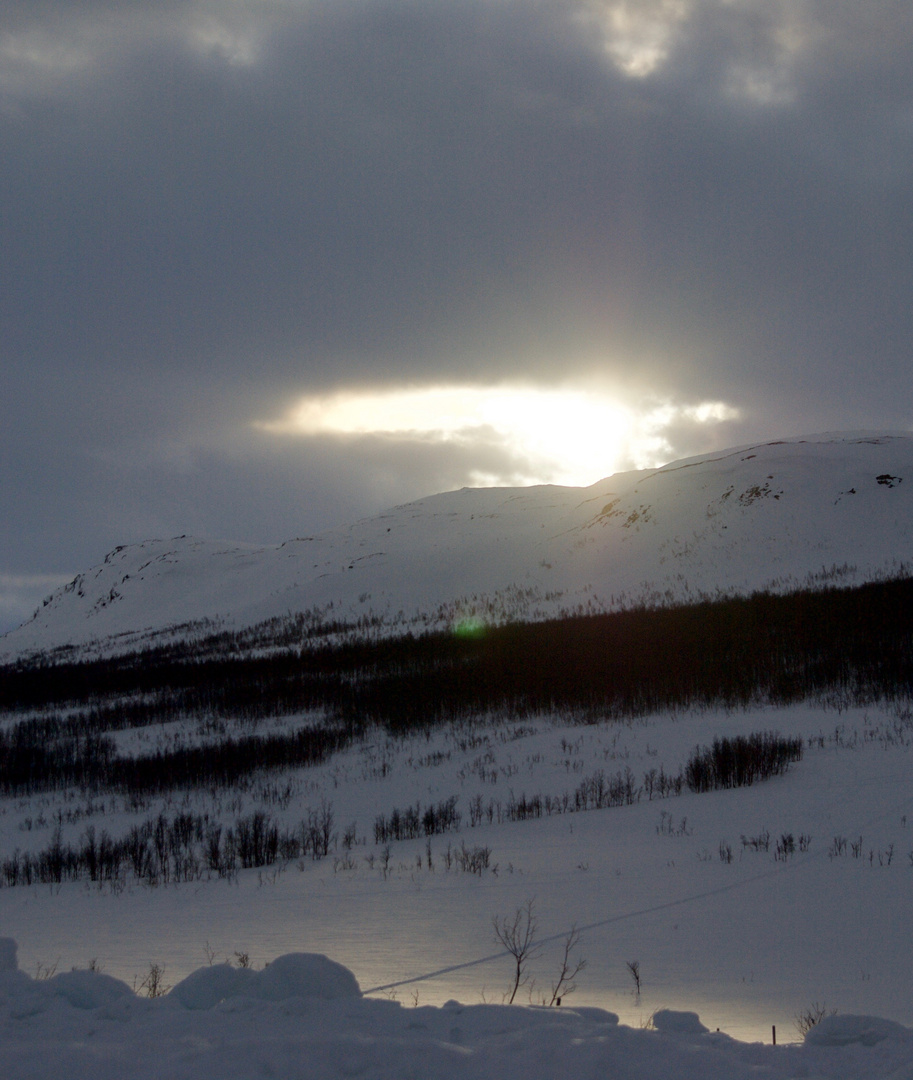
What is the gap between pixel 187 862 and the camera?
346 inches

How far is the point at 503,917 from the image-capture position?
5.97 meters

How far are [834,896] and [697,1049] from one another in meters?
3.57

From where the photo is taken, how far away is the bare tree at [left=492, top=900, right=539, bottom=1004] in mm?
4652

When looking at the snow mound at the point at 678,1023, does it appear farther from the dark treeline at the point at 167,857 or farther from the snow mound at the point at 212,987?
the dark treeline at the point at 167,857

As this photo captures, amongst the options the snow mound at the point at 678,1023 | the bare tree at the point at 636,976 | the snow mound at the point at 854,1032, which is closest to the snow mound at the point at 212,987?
the snow mound at the point at 678,1023

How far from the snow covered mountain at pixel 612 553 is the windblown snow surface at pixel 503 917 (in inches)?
749

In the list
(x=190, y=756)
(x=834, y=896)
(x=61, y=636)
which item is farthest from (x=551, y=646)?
(x=61, y=636)

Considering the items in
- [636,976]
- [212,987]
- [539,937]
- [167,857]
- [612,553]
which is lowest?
[167,857]

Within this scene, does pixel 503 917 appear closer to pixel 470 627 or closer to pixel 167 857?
pixel 167 857

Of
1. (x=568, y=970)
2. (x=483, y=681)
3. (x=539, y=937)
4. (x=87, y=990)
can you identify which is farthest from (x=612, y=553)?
(x=87, y=990)

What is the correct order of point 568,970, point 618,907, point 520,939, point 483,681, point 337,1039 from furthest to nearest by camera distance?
point 483,681, point 618,907, point 520,939, point 568,970, point 337,1039

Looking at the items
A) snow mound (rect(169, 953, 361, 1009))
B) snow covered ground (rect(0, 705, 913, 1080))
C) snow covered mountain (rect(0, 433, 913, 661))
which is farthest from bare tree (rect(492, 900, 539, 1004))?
snow covered mountain (rect(0, 433, 913, 661))

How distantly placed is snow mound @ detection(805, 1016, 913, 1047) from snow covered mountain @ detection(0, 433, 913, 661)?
28225 mm

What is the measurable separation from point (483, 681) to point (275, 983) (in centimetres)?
1830
